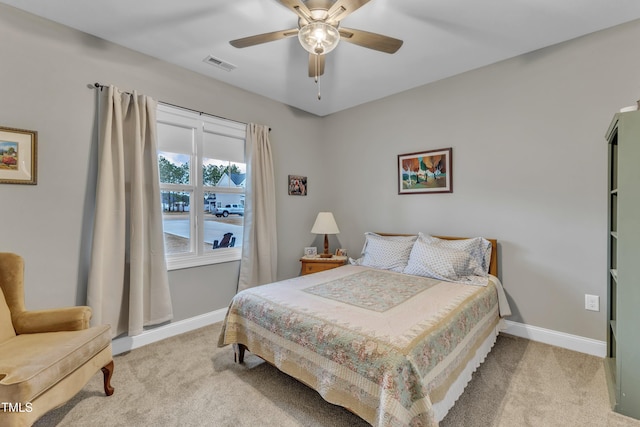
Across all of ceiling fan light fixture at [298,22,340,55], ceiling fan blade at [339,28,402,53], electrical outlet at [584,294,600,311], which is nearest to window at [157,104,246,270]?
ceiling fan light fixture at [298,22,340,55]

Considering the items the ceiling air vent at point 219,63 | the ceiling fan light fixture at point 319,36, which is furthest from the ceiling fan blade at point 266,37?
the ceiling air vent at point 219,63

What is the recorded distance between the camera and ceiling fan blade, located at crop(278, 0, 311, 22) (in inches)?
60.0

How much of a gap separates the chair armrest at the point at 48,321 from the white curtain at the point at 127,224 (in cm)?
44

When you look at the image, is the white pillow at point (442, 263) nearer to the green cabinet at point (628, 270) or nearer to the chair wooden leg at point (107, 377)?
the green cabinet at point (628, 270)

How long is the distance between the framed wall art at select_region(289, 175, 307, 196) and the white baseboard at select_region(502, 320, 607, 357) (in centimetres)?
276

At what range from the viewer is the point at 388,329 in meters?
1.55

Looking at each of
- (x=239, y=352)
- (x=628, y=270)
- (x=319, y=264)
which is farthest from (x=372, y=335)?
(x=319, y=264)

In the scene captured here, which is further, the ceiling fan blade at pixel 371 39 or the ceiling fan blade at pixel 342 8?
the ceiling fan blade at pixel 371 39

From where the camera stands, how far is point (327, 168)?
4.29 m

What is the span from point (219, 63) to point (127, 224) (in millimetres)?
1735

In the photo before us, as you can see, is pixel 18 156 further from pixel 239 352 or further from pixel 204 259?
pixel 239 352

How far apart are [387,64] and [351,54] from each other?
0.42m

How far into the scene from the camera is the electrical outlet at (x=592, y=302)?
233 cm

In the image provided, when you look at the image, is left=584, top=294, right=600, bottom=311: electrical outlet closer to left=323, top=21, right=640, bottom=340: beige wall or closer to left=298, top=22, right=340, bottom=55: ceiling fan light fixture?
left=323, top=21, right=640, bottom=340: beige wall
